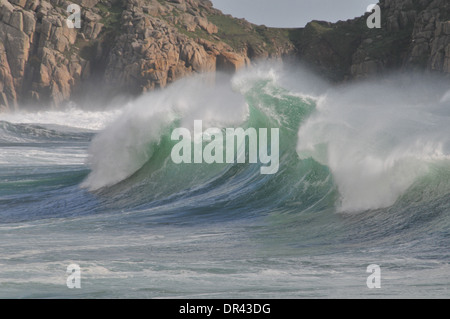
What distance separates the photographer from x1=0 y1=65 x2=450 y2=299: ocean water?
6102 millimetres

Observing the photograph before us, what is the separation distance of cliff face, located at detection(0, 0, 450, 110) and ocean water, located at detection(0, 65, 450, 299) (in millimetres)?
54295

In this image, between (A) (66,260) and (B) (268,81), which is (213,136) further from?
(A) (66,260)

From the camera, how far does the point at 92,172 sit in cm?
1750

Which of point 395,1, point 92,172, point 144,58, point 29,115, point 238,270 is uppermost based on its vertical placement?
point 395,1

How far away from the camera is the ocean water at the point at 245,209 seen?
610 cm

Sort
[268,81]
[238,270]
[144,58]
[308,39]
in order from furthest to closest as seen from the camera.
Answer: [308,39]
[144,58]
[268,81]
[238,270]

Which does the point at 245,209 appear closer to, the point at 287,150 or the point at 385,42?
the point at 287,150

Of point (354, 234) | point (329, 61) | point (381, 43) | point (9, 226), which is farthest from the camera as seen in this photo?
point (329, 61)

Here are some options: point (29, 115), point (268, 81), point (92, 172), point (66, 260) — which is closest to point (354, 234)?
point (66, 260)

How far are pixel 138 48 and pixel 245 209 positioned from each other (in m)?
68.8

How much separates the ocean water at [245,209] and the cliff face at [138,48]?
178ft

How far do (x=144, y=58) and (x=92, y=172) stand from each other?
61538mm

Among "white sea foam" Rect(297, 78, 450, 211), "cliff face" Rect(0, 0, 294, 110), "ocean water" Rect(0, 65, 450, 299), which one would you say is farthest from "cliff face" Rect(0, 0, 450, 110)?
"white sea foam" Rect(297, 78, 450, 211)

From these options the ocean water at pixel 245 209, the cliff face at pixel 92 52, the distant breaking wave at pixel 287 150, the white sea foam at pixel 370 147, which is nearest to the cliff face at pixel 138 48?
the cliff face at pixel 92 52
